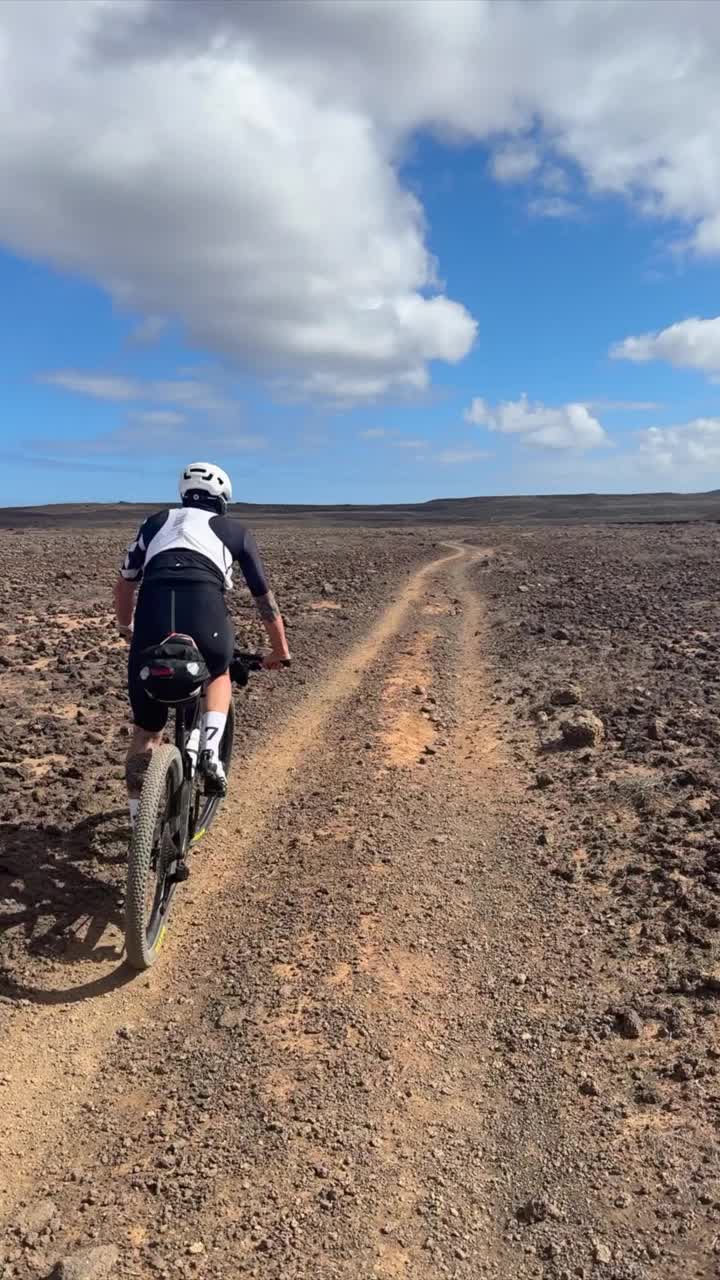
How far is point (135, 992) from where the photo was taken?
4.11 m

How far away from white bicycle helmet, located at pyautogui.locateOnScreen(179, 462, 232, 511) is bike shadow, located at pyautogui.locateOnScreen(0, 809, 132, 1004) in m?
2.48

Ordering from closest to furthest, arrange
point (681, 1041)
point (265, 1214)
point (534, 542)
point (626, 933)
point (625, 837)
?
point (265, 1214)
point (681, 1041)
point (626, 933)
point (625, 837)
point (534, 542)

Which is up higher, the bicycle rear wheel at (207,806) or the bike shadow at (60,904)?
the bicycle rear wheel at (207,806)

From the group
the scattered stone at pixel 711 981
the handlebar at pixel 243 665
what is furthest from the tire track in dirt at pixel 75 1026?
the scattered stone at pixel 711 981

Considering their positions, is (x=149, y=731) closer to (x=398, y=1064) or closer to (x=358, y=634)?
(x=398, y=1064)

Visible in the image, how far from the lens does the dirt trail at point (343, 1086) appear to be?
2.70m

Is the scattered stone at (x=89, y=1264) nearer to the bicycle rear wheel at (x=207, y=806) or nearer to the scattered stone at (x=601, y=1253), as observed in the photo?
the scattered stone at (x=601, y=1253)

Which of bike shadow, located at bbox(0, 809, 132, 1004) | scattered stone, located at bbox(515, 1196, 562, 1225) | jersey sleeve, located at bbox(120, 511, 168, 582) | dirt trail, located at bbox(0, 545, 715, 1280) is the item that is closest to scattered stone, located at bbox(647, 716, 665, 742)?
dirt trail, located at bbox(0, 545, 715, 1280)

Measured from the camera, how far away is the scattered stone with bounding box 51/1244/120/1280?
255cm

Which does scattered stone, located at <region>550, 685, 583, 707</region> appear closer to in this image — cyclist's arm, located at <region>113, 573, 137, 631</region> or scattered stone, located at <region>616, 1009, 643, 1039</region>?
cyclist's arm, located at <region>113, 573, 137, 631</region>

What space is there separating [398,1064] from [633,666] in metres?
8.54

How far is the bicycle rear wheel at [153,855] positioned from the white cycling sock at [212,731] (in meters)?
0.43

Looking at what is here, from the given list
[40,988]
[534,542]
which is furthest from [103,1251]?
[534,542]

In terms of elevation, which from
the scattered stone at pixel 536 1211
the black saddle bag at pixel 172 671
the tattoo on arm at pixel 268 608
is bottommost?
the scattered stone at pixel 536 1211
